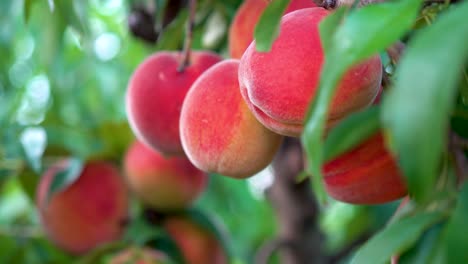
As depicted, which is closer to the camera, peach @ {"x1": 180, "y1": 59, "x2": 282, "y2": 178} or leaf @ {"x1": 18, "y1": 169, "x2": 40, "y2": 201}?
peach @ {"x1": 180, "y1": 59, "x2": 282, "y2": 178}

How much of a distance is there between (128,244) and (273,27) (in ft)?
2.54

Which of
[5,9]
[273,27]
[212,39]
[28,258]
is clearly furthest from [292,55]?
[28,258]

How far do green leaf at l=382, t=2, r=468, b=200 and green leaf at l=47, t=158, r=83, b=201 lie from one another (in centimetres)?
91

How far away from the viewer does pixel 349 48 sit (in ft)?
1.31

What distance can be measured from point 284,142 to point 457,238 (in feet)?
3.18

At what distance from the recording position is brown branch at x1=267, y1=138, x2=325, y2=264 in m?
1.38

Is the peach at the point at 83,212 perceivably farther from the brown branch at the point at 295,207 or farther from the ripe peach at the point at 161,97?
the ripe peach at the point at 161,97

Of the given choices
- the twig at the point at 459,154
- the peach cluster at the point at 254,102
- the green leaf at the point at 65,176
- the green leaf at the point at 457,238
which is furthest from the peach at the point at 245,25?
the green leaf at the point at 65,176

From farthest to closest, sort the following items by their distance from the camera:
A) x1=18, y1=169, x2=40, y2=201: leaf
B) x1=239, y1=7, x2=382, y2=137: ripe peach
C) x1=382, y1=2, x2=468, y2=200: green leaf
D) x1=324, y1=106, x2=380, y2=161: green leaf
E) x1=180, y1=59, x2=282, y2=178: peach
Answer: x1=18, y1=169, x2=40, y2=201: leaf → x1=180, y1=59, x2=282, y2=178: peach → x1=239, y1=7, x2=382, y2=137: ripe peach → x1=324, y1=106, x2=380, y2=161: green leaf → x1=382, y1=2, x2=468, y2=200: green leaf

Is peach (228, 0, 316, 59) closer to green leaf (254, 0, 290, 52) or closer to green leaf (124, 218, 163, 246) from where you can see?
green leaf (254, 0, 290, 52)

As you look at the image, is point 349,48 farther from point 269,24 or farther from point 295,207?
point 295,207

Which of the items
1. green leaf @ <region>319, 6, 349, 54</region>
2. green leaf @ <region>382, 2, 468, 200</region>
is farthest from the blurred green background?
green leaf @ <region>382, 2, 468, 200</region>

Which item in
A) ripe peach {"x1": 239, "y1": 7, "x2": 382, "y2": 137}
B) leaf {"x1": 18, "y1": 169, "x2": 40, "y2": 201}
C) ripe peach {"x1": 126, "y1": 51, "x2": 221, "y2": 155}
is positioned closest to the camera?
ripe peach {"x1": 239, "y1": 7, "x2": 382, "y2": 137}

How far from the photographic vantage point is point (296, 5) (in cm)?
72
